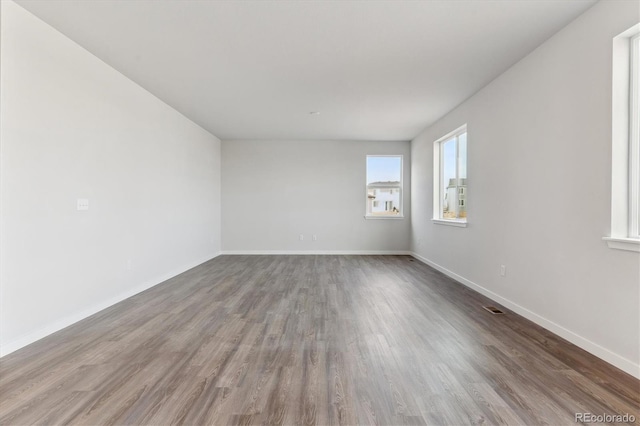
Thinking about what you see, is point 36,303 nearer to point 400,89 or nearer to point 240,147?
point 400,89

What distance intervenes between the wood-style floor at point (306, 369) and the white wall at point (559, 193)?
0.30 m

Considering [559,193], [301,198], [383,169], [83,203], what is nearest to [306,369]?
[559,193]

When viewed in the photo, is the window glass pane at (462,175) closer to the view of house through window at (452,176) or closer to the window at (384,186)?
the view of house through window at (452,176)

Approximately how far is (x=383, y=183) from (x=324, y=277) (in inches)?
135

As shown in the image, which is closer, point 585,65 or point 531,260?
point 585,65

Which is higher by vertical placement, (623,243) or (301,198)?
(301,198)

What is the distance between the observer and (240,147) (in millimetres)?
7215

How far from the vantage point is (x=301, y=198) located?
7.28 meters

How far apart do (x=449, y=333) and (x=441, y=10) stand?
2.69m

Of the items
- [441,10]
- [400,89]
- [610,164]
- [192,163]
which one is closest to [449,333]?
[610,164]

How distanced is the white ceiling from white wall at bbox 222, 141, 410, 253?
2.54 meters

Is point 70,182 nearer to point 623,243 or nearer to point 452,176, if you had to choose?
point 623,243

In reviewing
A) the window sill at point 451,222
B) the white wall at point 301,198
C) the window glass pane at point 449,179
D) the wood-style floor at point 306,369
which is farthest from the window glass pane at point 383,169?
the wood-style floor at point 306,369

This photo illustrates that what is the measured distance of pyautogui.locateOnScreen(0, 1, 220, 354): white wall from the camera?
2348 millimetres
